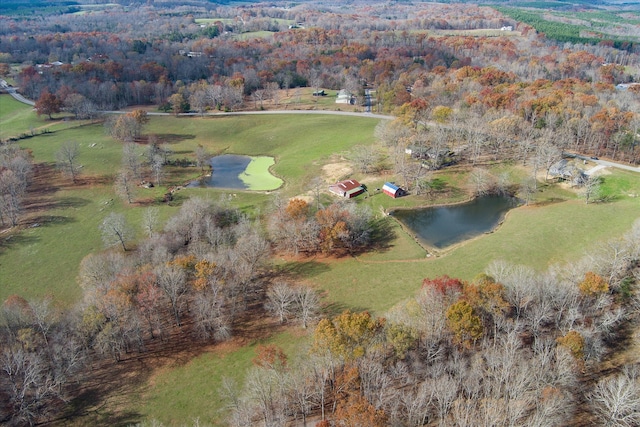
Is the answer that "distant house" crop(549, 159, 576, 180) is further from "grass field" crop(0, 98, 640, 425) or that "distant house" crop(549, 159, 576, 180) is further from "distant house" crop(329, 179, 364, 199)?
"distant house" crop(329, 179, 364, 199)

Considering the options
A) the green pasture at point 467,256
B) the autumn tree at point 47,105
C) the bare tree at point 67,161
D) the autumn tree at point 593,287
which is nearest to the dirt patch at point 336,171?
the green pasture at point 467,256

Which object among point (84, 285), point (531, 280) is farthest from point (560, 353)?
point (84, 285)

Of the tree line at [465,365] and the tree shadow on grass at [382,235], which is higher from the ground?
the tree line at [465,365]

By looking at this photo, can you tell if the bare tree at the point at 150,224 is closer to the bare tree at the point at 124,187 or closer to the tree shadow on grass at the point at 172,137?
the bare tree at the point at 124,187

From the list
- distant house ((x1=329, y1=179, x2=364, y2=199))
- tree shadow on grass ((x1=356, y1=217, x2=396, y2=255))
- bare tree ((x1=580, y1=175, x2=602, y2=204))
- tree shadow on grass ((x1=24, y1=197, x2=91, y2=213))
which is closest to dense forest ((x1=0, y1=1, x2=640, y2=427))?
tree shadow on grass ((x1=356, y1=217, x2=396, y2=255))

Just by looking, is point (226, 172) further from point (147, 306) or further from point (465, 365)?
point (465, 365)

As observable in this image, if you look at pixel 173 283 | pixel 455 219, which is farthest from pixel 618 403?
pixel 455 219
